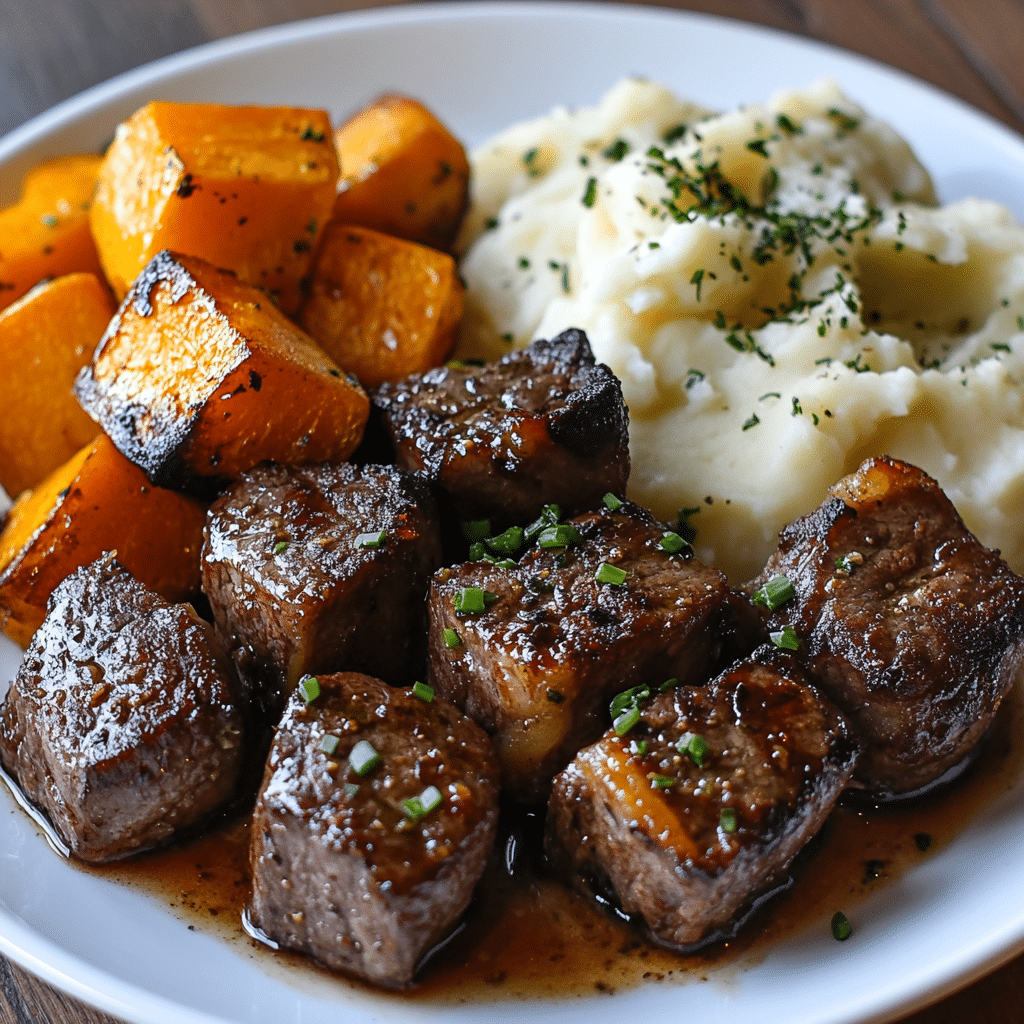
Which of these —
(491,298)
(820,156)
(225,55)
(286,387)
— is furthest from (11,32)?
(820,156)

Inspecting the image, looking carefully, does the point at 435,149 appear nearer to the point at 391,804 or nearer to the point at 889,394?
the point at 889,394

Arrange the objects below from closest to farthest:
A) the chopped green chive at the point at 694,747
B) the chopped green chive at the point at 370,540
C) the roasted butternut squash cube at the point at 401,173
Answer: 1. the chopped green chive at the point at 694,747
2. the chopped green chive at the point at 370,540
3. the roasted butternut squash cube at the point at 401,173

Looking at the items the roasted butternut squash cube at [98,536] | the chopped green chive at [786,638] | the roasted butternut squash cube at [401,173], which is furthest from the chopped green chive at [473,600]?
the roasted butternut squash cube at [401,173]

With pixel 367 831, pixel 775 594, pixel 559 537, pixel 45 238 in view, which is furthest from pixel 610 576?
pixel 45 238

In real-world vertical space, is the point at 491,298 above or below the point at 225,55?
below

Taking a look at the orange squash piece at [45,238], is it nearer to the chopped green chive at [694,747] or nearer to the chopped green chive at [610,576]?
the chopped green chive at [610,576]

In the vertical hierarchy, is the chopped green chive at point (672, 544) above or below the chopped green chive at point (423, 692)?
below

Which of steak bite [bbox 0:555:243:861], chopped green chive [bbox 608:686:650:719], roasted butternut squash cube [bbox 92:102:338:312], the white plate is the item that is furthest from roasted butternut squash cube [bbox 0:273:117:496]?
chopped green chive [bbox 608:686:650:719]

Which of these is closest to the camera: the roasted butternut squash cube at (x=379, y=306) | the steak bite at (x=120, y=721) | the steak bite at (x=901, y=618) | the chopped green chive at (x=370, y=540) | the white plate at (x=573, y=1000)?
the white plate at (x=573, y=1000)

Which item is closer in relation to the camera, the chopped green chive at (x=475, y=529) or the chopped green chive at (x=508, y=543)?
the chopped green chive at (x=508, y=543)
